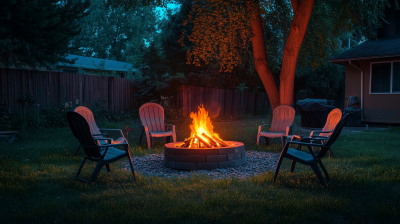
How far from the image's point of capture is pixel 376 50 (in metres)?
11.7

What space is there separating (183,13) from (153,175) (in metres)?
13.8

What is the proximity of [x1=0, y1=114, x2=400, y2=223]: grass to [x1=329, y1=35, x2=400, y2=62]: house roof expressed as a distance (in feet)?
23.3

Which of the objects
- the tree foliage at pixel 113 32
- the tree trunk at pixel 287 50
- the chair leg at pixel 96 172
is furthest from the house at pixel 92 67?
the chair leg at pixel 96 172

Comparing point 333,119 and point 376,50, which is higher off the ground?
point 376,50

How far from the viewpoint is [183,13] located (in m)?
16.9

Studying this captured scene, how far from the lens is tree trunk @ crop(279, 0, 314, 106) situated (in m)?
7.54

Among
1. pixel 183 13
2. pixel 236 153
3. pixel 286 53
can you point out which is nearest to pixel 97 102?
pixel 183 13

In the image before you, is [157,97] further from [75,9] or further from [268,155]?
[268,155]

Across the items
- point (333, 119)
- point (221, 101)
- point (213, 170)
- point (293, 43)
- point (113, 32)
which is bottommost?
point (213, 170)

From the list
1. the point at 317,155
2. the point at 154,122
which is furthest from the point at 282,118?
the point at 317,155

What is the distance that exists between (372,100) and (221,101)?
23.3ft

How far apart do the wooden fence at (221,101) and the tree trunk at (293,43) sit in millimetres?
6580

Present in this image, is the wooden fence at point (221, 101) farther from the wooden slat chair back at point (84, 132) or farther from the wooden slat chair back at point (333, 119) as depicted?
the wooden slat chair back at point (84, 132)

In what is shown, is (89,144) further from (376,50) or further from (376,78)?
(376,78)
